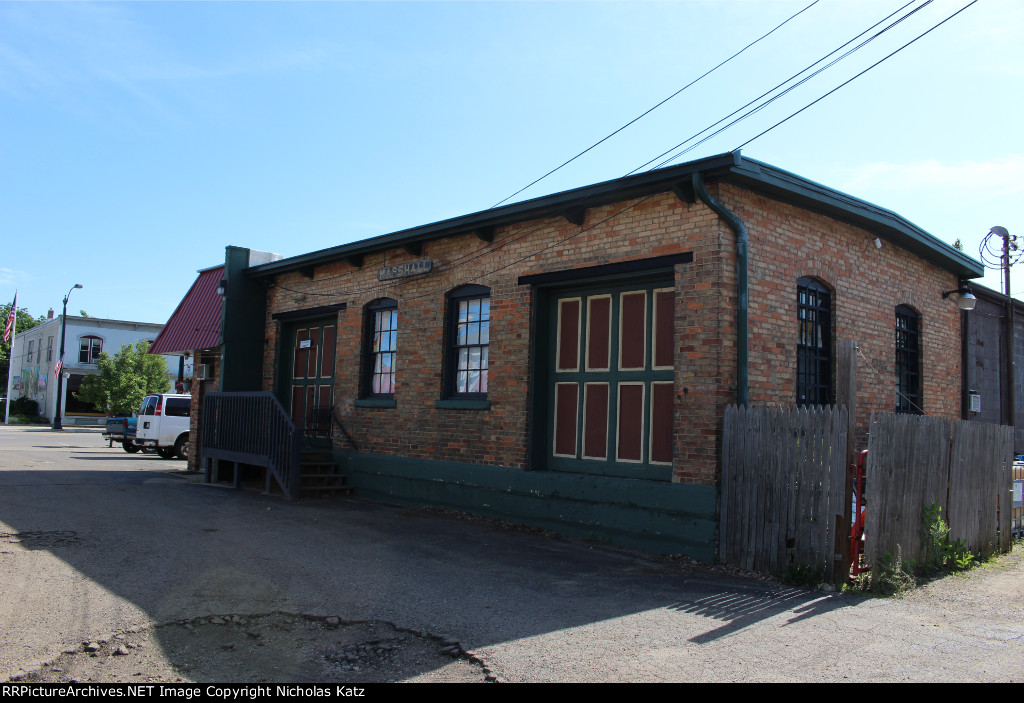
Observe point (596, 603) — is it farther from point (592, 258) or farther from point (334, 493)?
point (334, 493)

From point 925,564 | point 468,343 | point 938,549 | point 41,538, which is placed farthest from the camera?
point 468,343

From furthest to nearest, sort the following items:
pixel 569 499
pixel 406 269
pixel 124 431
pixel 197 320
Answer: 1. pixel 124 431
2. pixel 197 320
3. pixel 406 269
4. pixel 569 499

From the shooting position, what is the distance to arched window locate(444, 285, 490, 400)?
11.3 meters

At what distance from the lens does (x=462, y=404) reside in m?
11.1

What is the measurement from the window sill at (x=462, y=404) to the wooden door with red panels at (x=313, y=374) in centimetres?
331

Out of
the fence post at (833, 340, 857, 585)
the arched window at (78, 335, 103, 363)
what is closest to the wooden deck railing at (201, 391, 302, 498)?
the fence post at (833, 340, 857, 585)

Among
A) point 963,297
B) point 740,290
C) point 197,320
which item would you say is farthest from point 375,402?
point 963,297

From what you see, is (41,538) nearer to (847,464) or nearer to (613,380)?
(613,380)

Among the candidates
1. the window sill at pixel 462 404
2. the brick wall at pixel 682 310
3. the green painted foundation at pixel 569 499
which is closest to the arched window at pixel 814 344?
the brick wall at pixel 682 310

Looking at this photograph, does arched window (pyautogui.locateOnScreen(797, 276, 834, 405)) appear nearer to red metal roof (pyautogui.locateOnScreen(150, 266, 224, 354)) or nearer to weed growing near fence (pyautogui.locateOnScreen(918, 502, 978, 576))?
weed growing near fence (pyautogui.locateOnScreen(918, 502, 978, 576))

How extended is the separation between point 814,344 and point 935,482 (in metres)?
2.28

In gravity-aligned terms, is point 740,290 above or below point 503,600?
above

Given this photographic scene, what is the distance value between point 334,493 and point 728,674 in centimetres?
932

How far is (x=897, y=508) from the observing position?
7.50 metres
